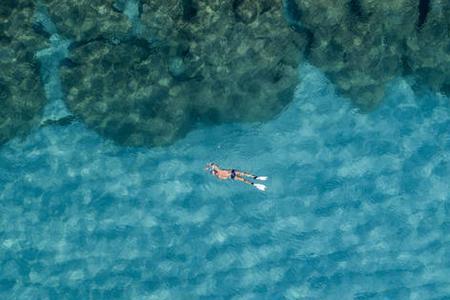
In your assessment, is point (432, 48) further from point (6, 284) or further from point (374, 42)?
point (6, 284)

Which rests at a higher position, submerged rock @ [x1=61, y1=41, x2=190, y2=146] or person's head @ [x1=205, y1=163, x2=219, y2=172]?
submerged rock @ [x1=61, y1=41, x2=190, y2=146]

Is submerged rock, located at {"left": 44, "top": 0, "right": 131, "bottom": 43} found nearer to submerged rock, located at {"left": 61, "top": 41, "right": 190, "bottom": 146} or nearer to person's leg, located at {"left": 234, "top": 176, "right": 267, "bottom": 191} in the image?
submerged rock, located at {"left": 61, "top": 41, "right": 190, "bottom": 146}

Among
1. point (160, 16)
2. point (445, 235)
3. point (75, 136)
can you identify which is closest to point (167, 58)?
point (160, 16)

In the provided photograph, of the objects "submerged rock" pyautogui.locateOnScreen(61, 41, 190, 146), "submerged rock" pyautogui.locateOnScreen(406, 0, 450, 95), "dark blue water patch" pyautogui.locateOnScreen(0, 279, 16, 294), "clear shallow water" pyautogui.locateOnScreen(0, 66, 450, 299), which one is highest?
"submerged rock" pyautogui.locateOnScreen(406, 0, 450, 95)

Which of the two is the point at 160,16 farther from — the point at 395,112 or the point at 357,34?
the point at 395,112

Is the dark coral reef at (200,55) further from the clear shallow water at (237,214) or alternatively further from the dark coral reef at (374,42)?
the clear shallow water at (237,214)

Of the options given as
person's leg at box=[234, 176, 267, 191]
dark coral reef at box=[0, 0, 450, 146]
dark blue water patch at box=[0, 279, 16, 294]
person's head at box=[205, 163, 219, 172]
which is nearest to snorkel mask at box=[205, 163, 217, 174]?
person's head at box=[205, 163, 219, 172]
